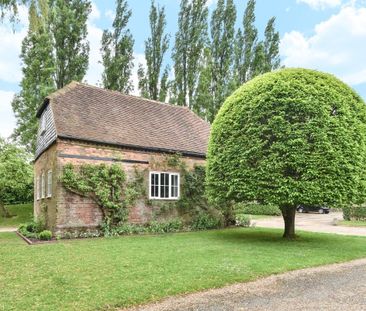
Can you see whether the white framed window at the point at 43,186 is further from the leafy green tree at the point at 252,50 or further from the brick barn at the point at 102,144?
the leafy green tree at the point at 252,50

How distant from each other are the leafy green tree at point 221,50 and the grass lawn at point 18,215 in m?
16.9

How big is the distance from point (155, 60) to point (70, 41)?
309 inches

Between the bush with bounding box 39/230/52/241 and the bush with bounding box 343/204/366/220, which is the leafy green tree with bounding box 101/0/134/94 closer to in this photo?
the bush with bounding box 39/230/52/241

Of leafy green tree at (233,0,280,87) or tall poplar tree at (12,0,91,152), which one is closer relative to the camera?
tall poplar tree at (12,0,91,152)

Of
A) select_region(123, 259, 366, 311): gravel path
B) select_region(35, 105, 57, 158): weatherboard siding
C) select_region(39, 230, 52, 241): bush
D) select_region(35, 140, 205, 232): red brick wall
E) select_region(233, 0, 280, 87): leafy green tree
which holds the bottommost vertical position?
select_region(39, 230, 52, 241): bush

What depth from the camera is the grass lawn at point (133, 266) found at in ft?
18.6

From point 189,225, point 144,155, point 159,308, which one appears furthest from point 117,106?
point 159,308

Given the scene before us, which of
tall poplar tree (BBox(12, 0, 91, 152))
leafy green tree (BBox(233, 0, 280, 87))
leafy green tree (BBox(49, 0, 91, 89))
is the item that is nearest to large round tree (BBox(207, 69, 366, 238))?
leafy green tree (BBox(49, 0, 91, 89))

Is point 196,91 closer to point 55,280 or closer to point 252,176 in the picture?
point 252,176

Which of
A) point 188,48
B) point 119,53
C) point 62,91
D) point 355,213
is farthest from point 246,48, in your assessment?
point 62,91

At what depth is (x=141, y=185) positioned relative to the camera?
15.4 meters

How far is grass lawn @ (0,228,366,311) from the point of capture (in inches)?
223

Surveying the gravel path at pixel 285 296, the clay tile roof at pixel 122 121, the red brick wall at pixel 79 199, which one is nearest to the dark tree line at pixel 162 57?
the clay tile roof at pixel 122 121

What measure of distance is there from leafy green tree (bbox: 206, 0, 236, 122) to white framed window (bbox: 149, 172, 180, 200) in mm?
14423
